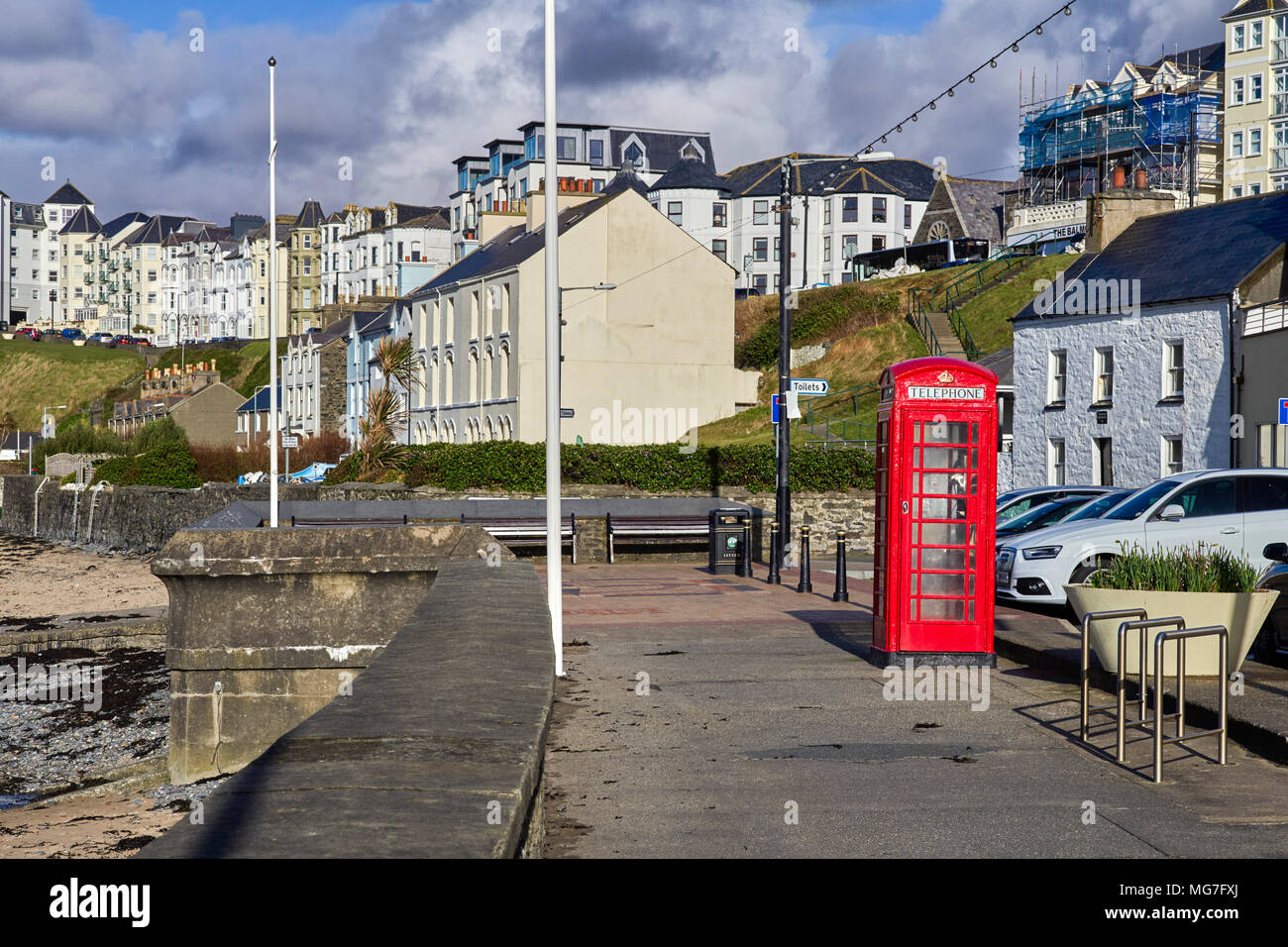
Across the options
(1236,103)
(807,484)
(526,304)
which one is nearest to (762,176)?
(1236,103)

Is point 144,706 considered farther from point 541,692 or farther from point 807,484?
point 807,484

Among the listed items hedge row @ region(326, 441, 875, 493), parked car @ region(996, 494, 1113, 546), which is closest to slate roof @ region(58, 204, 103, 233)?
hedge row @ region(326, 441, 875, 493)

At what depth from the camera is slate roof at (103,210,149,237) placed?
180500 millimetres

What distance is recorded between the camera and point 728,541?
23.2 metres

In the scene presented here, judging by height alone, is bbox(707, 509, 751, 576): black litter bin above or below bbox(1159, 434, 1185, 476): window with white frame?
below

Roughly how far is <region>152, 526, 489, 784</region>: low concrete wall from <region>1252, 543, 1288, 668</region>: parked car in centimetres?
758

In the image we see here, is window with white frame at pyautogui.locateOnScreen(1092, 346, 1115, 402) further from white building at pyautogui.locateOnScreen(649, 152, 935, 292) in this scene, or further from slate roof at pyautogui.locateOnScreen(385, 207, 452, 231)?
slate roof at pyautogui.locateOnScreen(385, 207, 452, 231)

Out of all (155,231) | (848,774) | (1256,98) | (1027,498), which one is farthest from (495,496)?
(155,231)

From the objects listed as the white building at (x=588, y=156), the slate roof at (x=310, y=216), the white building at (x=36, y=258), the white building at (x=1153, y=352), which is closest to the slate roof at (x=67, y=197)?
the white building at (x=36, y=258)

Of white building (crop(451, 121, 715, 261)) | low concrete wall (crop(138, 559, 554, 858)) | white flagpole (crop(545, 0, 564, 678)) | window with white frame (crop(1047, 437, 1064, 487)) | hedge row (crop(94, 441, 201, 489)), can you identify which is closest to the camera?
low concrete wall (crop(138, 559, 554, 858))

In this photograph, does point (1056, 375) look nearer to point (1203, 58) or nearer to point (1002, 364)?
point (1002, 364)

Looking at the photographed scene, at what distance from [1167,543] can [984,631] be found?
5.95 meters

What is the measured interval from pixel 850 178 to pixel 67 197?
141521 mm
